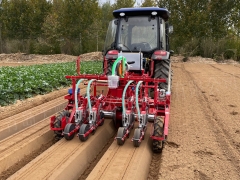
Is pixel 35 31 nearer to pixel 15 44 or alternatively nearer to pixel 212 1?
pixel 15 44

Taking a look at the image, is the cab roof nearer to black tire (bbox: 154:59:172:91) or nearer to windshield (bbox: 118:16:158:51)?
windshield (bbox: 118:16:158:51)

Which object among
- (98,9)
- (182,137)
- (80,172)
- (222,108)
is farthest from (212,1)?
(80,172)

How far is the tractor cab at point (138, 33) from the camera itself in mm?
6367

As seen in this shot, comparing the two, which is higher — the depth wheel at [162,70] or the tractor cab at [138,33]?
the tractor cab at [138,33]

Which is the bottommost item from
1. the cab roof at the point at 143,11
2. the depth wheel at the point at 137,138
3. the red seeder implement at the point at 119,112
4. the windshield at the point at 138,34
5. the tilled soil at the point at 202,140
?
the tilled soil at the point at 202,140

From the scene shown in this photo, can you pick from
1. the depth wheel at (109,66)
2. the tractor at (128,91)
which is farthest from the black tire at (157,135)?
the depth wheel at (109,66)

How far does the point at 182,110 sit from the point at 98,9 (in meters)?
22.6

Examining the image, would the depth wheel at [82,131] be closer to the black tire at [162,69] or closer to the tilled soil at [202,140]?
the tilled soil at [202,140]

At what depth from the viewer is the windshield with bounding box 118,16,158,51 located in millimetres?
6477

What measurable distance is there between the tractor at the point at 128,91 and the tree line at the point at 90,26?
19381mm

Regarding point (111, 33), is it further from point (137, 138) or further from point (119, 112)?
point (137, 138)

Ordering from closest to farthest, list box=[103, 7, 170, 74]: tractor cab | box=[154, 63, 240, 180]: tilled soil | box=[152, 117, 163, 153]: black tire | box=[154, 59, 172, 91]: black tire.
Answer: box=[154, 63, 240, 180]: tilled soil → box=[152, 117, 163, 153]: black tire → box=[154, 59, 172, 91]: black tire → box=[103, 7, 170, 74]: tractor cab

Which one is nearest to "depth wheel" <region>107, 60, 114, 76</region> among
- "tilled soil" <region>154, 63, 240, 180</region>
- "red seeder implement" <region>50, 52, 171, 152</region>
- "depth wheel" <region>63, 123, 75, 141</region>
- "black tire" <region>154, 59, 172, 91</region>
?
"black tire" <region>154, 59, 172, 91</region>

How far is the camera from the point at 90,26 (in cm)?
2725
